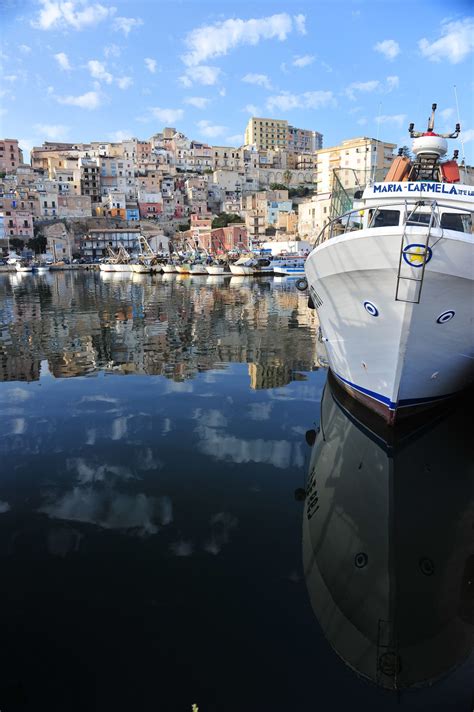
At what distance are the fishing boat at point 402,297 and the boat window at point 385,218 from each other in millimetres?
24

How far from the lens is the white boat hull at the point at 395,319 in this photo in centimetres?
926

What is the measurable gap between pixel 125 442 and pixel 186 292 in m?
40.1

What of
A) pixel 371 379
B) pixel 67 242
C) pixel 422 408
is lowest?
pixel 422 408

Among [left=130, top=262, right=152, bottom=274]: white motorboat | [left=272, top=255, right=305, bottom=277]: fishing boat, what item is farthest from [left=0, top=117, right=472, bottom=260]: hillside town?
[left=130, top=262, right=152, bottom=274]: white motorboat

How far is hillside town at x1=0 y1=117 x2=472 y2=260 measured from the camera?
11201cm

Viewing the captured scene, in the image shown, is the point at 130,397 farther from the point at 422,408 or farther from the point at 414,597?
the point at 414,597

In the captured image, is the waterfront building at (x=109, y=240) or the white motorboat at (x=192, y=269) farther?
the waterfront building at (x=109, y=240)

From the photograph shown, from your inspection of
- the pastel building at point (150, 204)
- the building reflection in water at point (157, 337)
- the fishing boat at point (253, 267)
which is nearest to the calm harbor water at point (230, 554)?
the building reflection in water at point (157, 337)

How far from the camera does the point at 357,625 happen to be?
5.44 m

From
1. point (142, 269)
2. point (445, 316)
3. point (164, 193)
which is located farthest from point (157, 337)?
point (164, 193)

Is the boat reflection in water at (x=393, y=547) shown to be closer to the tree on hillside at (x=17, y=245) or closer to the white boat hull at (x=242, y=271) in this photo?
the white boat hull at (x=242, y=271)

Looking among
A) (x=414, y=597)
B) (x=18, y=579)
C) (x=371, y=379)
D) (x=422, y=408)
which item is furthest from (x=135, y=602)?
(x=422, y=408)

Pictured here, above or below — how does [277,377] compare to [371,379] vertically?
below

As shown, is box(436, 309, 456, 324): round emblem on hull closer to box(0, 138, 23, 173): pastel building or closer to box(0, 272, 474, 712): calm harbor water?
box(0, 272, 474, 712): calm harbor water
